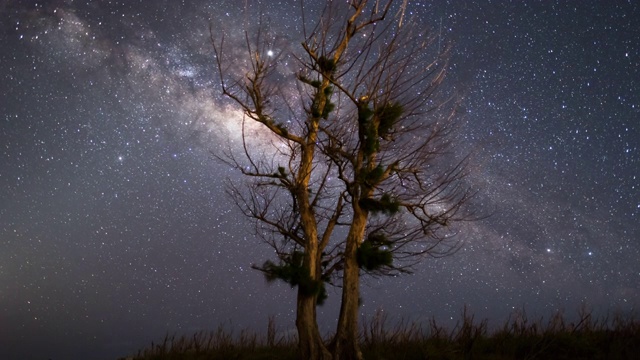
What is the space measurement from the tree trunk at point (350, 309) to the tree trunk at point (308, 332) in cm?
27

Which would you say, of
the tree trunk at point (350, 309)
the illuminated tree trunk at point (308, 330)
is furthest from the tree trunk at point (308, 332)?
the tree trunk at point (350, 309)

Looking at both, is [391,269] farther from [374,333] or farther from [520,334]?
[520,334]

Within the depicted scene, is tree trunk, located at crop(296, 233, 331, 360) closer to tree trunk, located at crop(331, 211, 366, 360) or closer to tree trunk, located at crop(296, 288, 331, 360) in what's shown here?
tree trunk, located at crop(296, 288, 331, 360)

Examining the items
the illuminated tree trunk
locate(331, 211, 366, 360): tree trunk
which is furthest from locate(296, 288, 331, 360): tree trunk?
locate(331, 211, 366, 360): tree trunk

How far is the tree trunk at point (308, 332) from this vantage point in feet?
30.8

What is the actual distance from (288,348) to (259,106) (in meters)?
5.14

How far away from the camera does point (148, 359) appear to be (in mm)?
10906

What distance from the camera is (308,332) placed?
948 cm

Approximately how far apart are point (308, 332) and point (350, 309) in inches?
34.2

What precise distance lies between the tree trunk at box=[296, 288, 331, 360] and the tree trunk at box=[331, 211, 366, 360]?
0.27 metres

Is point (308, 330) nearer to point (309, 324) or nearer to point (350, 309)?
point (309, 324)

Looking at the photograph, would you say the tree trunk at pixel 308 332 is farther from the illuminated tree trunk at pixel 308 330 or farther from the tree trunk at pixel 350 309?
the tree trunk at pixel 350 309

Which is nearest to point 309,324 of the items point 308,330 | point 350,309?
point 308,330

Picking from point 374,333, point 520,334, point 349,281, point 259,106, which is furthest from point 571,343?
point 259,106
